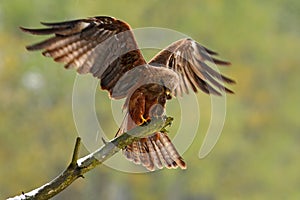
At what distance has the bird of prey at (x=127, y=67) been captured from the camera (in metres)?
4.48

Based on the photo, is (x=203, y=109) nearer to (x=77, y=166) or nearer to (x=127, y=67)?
(x=127, y=67)

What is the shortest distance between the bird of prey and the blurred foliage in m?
9.29

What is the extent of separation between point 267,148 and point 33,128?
13.9 feet

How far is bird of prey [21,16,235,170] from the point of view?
4.48m

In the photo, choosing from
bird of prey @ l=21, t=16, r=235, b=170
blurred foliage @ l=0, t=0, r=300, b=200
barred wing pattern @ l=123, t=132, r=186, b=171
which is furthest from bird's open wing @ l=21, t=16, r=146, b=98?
blurred foliage @ l=0, t=0, r=300, b=200

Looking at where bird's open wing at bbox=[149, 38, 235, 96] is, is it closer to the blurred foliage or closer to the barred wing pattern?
the barred wing pattern

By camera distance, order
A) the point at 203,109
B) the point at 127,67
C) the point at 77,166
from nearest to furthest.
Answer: the point at 77,166 → the point at 127,67 → the point at 203,109

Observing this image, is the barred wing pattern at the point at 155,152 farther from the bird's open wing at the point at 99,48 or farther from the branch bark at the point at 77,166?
the branch bark at the point at 77,166

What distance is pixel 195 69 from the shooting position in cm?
534

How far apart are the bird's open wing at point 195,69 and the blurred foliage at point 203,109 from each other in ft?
28.9

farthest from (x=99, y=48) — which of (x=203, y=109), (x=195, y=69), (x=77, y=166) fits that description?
(x=203, y=109)

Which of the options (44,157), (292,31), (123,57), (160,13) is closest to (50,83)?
(44,157)

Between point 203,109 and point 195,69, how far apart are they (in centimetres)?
882

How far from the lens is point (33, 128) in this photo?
600 inches
